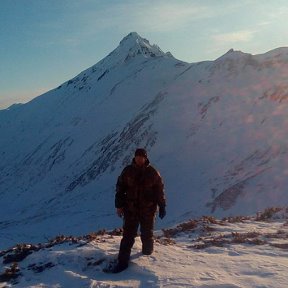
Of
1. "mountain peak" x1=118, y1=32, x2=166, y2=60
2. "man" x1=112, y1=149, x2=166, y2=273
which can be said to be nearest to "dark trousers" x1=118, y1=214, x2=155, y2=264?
"man" x1=112, y1=149, x2=166, y2=273

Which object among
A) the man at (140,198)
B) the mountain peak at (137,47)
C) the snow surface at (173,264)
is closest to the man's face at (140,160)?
the man at (140,198)

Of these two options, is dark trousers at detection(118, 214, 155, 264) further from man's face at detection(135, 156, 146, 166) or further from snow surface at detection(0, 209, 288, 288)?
man's face at detection(135, 156, 146, 166)

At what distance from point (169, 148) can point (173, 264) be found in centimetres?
4741

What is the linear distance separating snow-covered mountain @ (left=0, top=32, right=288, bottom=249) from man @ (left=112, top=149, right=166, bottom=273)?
2485 cm

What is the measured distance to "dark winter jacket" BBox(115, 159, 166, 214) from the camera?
966 cm

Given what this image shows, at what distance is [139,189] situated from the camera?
9.70 meters

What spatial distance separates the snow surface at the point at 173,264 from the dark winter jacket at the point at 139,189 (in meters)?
0.97

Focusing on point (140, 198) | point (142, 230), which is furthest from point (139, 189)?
point (142, 230)

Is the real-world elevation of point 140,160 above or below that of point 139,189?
above

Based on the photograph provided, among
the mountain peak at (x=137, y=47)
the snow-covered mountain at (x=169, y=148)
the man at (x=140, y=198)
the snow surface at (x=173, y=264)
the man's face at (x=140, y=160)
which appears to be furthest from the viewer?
the mountain peak at (x=137, y=47)

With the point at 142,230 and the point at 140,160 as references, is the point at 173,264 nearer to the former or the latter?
the point at 142,230

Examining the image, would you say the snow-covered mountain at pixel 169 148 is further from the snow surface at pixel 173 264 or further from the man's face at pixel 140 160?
the man's face at pixel 140 160

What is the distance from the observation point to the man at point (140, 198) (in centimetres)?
966

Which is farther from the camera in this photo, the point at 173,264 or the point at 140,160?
the point at 140,160
